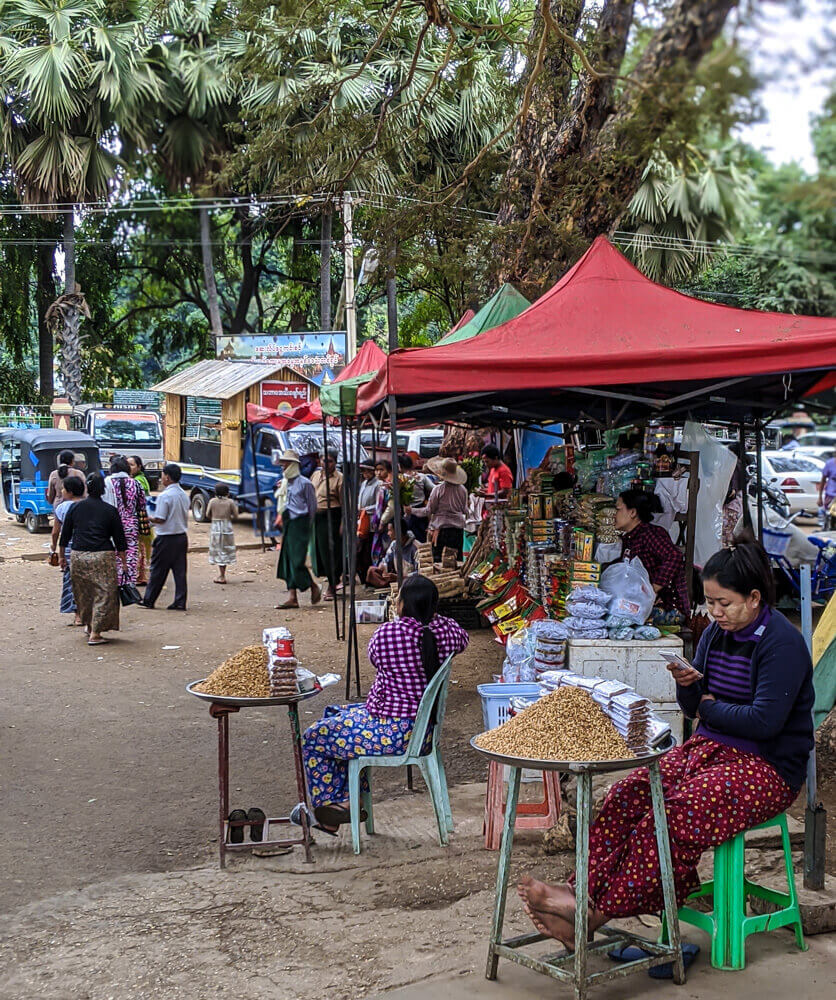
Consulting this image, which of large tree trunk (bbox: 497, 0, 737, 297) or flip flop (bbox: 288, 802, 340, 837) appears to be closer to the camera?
flip flop (bbox: 288, 802, 340, 837)

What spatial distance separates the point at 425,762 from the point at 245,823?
926 mm

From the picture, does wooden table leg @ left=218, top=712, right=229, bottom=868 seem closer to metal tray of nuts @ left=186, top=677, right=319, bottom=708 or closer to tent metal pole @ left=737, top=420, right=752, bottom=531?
metal tray of nuts @ left=186, top=677, right=319, bottom=708

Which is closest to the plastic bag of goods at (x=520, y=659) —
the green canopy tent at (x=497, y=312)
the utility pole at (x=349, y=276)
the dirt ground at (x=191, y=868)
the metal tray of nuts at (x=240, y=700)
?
the dirt ground at (x=191, y=868)

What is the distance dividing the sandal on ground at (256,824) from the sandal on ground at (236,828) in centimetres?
3

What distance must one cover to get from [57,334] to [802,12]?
27390 millimetres

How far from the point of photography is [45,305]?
33.4 m

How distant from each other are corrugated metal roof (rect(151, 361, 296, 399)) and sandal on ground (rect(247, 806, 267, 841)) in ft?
63.3

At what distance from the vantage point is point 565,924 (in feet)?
11.6

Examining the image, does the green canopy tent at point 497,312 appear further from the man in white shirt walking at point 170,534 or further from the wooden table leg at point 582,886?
the wooden table leg at point 582,886

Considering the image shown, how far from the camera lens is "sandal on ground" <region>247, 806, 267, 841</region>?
5.26 m

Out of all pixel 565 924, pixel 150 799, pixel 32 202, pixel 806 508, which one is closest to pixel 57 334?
pixel 32 202

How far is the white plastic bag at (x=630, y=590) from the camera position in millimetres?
6160

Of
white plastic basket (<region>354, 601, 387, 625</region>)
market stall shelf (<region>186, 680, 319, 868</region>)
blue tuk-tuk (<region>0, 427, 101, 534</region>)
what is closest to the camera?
market stall shelf (<region>186, 680, 319, 868</region>)

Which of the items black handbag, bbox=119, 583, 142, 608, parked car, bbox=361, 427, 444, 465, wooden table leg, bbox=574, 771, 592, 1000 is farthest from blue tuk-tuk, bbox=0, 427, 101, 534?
wooden table leg, bbox=574, 771, 592, 1000
